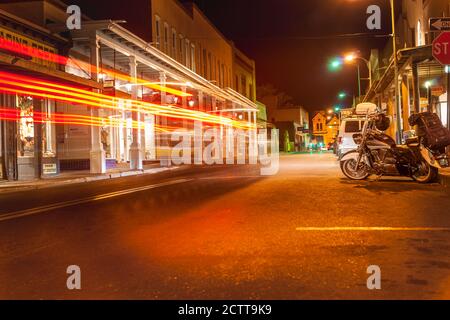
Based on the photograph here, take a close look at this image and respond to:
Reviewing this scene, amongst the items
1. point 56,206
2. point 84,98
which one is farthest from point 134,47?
point 56,206

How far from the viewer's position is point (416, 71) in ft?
65.9

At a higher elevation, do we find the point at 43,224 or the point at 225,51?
the point at 225,51

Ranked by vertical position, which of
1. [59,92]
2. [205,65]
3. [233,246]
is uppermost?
[205,65]

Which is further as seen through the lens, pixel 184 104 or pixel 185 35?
pixel 185 35

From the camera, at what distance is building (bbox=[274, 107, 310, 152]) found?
82.1 m

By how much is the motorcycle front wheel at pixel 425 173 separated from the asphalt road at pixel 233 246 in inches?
73.0

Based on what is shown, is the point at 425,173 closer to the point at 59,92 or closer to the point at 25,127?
the point at 59,92

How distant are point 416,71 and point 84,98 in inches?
531

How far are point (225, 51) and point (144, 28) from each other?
24245 millimetres

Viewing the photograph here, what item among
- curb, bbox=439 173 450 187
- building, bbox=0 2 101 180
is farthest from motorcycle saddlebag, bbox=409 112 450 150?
building, bbox=0 2 101 180
